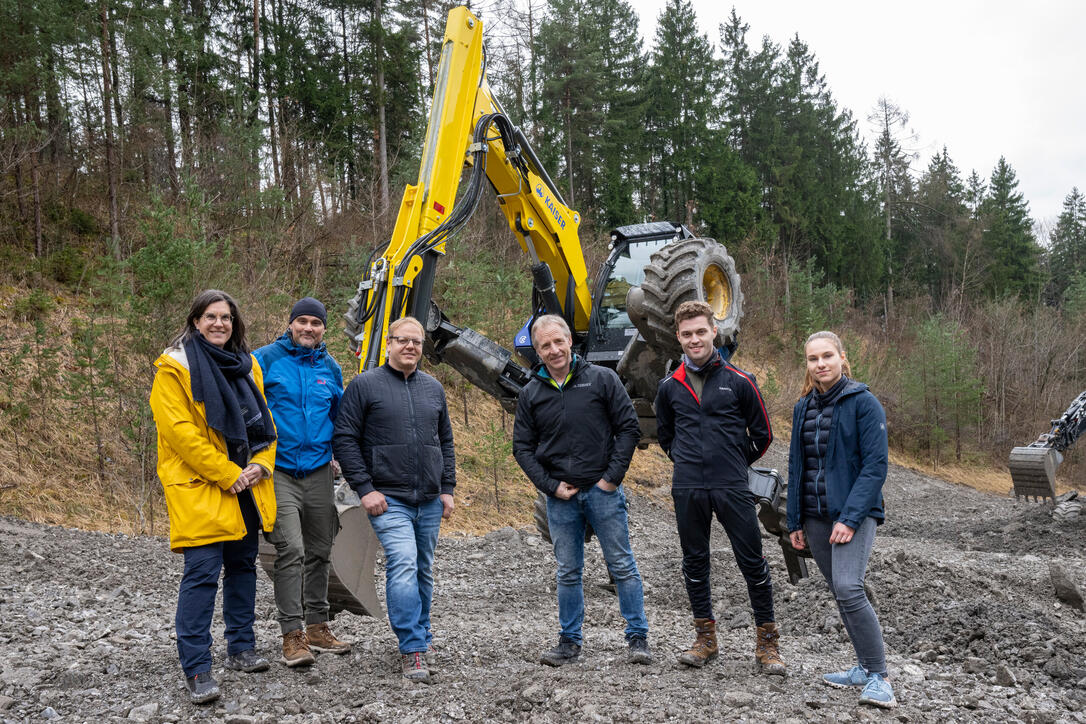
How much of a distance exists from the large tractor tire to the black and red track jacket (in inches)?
72.3

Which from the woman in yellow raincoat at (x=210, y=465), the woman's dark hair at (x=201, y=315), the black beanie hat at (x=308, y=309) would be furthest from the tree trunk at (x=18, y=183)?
the woman in yellow raincoat at (x=210, y=465)

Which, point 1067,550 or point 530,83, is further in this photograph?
point 530,83

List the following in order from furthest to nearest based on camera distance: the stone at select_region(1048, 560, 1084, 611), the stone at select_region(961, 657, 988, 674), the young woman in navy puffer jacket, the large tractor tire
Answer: the stone at select_region(1048, 560, 1084, 611) → the large tractor tire → the stone at select_region(961, 657, 988, 674) → the young woman in navy puffer jacket

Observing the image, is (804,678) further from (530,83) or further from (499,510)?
(530,83)

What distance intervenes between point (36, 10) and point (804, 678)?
14737 mm

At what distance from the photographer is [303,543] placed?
424cm

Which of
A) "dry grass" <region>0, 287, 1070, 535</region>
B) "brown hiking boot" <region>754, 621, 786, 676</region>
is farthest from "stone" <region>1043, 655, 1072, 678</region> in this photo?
"dry grass" <region>0, 287, 1070, 535</region>

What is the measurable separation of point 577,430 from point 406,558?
3.52 ft

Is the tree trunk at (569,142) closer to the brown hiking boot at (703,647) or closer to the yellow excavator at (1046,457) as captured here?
the yellow excavator at (1046,457)

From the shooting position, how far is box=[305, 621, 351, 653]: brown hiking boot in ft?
14.0

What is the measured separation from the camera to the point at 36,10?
504 inches

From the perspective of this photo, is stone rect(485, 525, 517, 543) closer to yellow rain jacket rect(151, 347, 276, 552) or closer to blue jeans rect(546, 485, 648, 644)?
blue jeans rect(546, 485, 648, 644)

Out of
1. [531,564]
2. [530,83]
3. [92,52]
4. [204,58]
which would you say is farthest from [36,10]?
[530,83]

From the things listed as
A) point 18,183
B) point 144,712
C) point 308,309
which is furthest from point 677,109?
point 144,712
